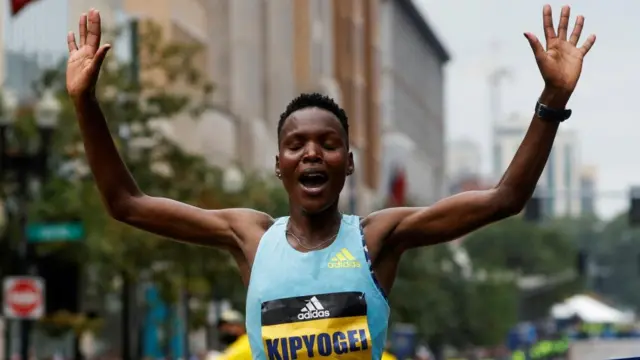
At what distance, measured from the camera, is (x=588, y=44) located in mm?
5480

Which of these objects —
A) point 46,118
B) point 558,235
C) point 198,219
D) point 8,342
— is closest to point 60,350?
point 8,342

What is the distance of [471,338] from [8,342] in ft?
180

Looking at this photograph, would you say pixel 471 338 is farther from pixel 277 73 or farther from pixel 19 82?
pixel 19 82

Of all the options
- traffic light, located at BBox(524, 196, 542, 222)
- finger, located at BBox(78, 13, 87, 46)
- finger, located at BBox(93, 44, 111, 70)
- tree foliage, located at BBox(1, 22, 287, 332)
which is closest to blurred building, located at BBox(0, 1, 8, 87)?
tree foliage, located at BBox(1, 22, 287, 332)

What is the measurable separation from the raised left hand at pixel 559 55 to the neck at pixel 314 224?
2.46 feet

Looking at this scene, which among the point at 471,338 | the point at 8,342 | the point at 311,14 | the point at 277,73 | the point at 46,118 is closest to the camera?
the point at 46,118

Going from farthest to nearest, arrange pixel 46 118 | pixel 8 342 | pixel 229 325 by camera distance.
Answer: pixel 8 342
pixel 46 118
pixel 229 325

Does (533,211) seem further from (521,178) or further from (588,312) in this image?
(521,178)

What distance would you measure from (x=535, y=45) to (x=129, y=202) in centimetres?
137

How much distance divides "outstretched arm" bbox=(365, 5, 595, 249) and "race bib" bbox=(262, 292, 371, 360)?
326 mm

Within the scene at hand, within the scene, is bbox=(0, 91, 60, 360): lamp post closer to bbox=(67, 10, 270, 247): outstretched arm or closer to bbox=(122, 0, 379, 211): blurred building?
bbox=(67, 10, 270, 247): outstretched arm

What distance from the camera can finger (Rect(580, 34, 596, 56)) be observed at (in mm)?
5423

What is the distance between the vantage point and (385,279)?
551 centimetres

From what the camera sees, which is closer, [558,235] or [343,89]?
[343,89]
